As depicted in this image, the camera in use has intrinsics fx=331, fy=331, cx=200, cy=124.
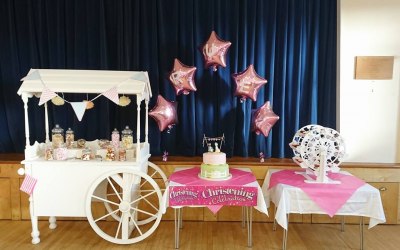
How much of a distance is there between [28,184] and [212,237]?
1730 mm

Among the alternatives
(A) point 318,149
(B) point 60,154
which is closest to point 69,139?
(B) point 60,154

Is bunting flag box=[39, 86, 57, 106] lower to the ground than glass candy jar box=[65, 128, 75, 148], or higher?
higher

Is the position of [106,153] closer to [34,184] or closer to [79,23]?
[34,184]

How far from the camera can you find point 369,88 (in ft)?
12.1


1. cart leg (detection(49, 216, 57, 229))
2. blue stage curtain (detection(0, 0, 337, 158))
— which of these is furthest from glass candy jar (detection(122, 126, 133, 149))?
cart leg (detection(49, 216, 57, 229))

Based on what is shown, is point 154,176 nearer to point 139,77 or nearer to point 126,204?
point 126,204

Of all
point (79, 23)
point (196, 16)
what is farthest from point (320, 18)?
point (79, 23)

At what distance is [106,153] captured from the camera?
120 inches

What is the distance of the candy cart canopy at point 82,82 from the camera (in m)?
2.86

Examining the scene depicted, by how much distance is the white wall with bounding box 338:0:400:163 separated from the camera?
362 centimetres

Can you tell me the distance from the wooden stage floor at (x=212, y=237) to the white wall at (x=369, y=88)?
0.88 metres

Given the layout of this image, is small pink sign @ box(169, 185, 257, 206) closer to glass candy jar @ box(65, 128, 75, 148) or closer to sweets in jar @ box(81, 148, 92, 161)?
sweets in jar @ box(81, 148, 92, 161)

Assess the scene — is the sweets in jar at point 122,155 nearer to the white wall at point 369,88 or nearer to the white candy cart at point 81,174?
the white candy cart at point 81,174

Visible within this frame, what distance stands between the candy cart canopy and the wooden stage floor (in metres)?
1.35
